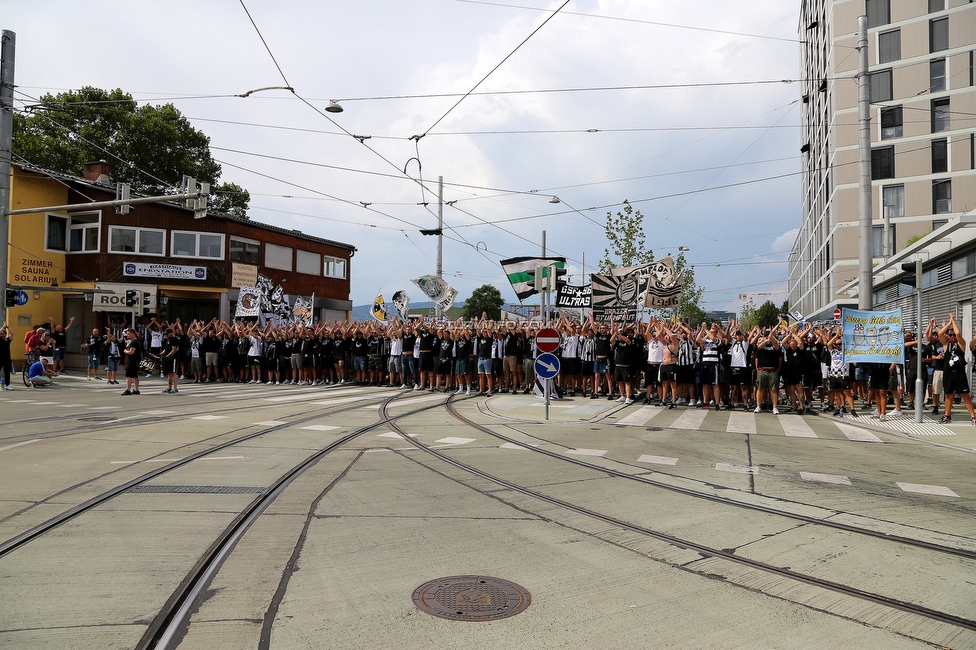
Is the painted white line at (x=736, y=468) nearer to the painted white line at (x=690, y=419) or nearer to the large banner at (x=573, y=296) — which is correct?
the painted white line at (x=690, y=419)

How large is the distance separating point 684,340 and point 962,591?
12.4 m

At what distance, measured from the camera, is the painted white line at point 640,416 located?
13.3m

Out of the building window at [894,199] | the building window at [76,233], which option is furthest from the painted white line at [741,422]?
the building window at [894,199]

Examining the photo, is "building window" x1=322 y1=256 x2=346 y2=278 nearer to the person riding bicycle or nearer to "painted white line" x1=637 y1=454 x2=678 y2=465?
the person riding bicycle

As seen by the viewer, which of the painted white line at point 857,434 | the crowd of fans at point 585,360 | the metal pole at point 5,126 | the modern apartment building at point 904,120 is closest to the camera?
the painted white line at point 857,434

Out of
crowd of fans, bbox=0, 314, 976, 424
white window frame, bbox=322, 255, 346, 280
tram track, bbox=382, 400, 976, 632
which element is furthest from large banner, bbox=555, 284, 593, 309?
white window frame, bbox=322, 255, 346, 280

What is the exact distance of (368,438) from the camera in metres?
11.0

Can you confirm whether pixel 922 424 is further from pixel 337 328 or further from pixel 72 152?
pixel 72 152

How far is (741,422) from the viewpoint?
44.8 ft

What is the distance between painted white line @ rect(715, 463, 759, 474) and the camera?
847 centimetres

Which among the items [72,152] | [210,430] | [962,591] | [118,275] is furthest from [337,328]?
[72,152]

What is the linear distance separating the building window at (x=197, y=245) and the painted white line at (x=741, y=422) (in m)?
28.5

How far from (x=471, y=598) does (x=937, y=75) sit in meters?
52.8

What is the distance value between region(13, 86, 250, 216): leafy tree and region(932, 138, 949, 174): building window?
156 ft
